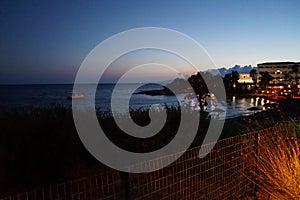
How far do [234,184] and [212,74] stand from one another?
46.0 feet

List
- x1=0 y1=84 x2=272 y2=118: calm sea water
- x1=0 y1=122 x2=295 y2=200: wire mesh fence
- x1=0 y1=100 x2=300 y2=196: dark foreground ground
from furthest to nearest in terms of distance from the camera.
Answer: x1=0 y1=84 x2=272 y2=118: calm sea water < x1=0 y1=100 x2=300 y2=196: dark foreground ground < x1=0 y1=122 x2=295 y2=200: wire mesh fence

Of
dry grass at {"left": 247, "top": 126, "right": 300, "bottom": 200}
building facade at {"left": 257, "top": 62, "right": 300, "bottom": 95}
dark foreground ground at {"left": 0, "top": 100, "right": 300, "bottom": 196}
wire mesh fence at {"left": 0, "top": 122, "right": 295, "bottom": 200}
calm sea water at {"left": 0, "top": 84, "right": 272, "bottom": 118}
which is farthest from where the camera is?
building facade at {"left": 257, "top": 62, "right": 300, "bottom": 95}

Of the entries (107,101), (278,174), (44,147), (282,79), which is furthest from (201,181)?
(282,79)

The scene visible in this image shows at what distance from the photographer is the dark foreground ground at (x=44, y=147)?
14.3 ft

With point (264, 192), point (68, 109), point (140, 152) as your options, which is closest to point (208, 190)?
point (264, 192)

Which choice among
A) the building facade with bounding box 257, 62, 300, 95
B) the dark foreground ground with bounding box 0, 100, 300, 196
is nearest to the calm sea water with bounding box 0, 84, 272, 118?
the dark foreground ground with bounding box 0, 100, 300, 196

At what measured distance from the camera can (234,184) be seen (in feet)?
13.7

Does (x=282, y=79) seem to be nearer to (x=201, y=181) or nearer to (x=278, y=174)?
(x=201, y=181)

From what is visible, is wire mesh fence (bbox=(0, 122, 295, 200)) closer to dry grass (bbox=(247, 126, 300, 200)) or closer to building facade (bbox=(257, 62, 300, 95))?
dry grass (bbox=(247, 126, 300, 200))

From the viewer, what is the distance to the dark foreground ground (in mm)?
4363

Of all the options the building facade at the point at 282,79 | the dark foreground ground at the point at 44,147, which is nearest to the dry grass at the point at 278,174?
the dark foreground ground at the point at 44,147

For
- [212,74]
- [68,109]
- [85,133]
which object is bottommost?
[85,133]

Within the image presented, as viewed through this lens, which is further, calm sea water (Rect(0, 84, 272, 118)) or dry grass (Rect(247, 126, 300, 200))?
calm sea water (Rect(0, 84, 272, 118))

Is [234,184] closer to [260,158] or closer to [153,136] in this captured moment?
[260,158]
